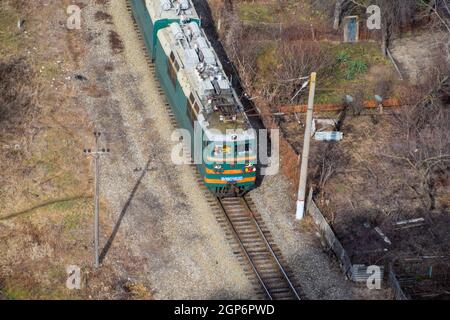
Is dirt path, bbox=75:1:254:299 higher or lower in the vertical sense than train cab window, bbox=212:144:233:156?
lower

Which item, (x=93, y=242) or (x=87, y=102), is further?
(x=87, y=102)

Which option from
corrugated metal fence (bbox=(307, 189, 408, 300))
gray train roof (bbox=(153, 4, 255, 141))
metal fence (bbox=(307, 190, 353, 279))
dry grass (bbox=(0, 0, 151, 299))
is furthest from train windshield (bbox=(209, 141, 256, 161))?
dry grass (bbox=(0, 0, 151, 299))

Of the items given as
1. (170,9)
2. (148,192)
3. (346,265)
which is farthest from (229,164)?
(170,9)

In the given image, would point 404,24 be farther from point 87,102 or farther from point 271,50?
point 87,102

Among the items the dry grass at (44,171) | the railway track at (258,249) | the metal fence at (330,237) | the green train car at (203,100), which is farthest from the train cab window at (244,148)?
the dry grass at (44,171)

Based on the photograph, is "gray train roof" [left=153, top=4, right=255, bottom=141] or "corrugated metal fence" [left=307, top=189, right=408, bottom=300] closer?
"corrugated metal fence" [left=307, top=189, right=408, bottom=300]

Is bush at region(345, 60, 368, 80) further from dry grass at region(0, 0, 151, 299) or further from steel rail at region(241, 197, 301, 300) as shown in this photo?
dry grass at region(0, 0, 151, 299)

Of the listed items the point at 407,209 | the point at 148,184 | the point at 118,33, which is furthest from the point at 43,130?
the point at 407,209

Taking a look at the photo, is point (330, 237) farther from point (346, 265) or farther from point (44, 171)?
point (44, 171)
